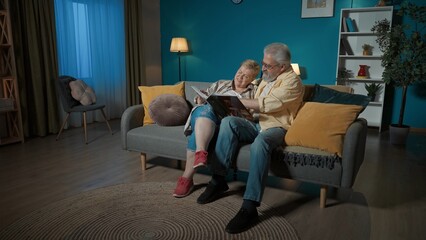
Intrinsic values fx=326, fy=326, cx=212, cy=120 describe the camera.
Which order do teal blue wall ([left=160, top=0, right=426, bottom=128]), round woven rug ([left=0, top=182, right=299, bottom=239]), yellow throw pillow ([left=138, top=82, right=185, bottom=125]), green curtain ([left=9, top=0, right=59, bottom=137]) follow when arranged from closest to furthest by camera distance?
round woven rug ([left=0, top=182, right=299, bottom=239]) < yellow throw pillow ([left=138, top=82, right=185, bottom=125]) < green curtain ([left=9, top=0, right=59, bottom=137]) < teal blue wall ([left=160, top=0, right=426, bottom=128])

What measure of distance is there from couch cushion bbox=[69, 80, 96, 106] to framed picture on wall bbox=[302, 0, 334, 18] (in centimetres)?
309

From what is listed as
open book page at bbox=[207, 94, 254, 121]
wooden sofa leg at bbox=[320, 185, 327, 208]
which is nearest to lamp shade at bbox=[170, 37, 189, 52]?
open book page at bbox=[207, 94, 254, 121]

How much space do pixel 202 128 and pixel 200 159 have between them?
0.20 m

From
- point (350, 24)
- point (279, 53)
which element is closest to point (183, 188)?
point (279, 53)

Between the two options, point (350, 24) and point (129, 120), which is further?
point (350, 24)

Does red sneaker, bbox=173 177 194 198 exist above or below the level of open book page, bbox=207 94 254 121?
below

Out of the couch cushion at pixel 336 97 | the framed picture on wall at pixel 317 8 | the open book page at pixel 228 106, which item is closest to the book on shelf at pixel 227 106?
the open book page at pixel 228 106

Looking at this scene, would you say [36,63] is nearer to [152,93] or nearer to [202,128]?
[152,93]

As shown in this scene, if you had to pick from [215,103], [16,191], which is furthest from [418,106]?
[16,191]

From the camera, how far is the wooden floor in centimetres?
186

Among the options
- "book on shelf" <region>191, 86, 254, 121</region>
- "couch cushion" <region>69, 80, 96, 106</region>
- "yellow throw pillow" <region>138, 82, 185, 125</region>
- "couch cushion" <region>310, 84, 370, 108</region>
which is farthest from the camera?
"couch cushion" <region>69, 80, 96, 106</region>

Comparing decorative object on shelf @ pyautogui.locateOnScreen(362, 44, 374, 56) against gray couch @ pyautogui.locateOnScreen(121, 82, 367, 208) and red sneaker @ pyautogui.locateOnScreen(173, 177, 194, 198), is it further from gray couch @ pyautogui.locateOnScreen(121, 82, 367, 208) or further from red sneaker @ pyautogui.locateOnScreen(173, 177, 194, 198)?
red sneaker @ pyautogui.locateOnScreen(173, 177, 194, 198)

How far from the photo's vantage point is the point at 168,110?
2.66 m

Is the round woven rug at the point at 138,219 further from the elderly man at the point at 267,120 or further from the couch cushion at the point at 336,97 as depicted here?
the couch cushion at the point at 336,97
